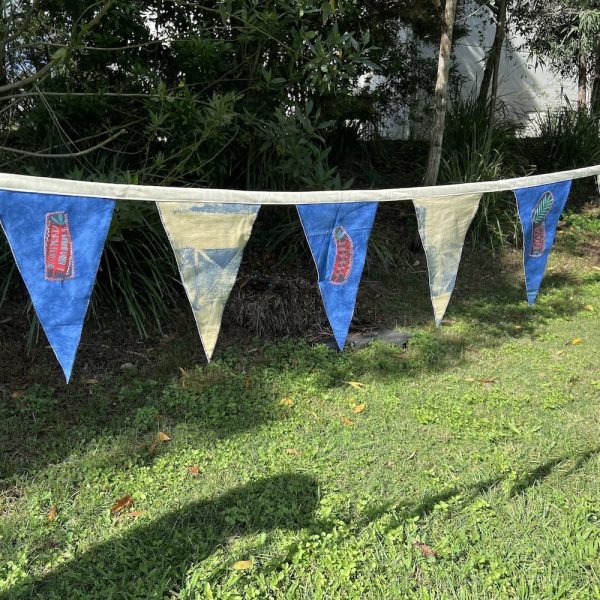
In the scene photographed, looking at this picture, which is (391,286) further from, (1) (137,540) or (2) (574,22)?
(2) (574,22)

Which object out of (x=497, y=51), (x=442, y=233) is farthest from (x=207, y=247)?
(x=497, y=51)

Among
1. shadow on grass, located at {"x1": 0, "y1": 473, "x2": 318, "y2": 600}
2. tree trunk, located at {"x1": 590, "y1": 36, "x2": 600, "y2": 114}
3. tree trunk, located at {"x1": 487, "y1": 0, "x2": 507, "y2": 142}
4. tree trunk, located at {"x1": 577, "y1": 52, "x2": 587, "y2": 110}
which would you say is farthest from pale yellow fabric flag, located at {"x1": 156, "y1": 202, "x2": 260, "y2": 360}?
tree trunk, located at {"x1": 590, "y1": 36, "x2": 600, "y2": 114}

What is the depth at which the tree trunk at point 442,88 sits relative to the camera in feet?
20.4

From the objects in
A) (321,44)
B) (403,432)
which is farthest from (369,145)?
(403,432)

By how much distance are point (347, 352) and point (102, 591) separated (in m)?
2.84

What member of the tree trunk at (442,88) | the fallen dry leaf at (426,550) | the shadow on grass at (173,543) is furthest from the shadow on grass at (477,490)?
the tree trunk at (442,88)

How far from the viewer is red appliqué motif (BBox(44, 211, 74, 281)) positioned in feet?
8.05

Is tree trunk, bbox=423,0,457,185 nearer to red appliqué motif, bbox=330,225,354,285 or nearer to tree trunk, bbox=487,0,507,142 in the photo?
tree trunk, bbox=487,0,507,142

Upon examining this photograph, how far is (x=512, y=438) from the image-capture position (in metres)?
3.97

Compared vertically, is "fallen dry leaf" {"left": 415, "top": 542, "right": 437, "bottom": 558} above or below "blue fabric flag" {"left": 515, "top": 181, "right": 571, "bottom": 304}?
below

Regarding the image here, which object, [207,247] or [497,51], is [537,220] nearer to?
[207,247]

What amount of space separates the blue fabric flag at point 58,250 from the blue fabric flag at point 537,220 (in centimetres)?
241

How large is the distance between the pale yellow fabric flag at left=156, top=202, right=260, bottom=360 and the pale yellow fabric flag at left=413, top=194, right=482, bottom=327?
3.26 feet

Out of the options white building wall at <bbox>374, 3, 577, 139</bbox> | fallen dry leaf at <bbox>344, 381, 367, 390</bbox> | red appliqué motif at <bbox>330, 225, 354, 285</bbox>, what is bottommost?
fallen dry leaf at <bbox>344, 381, 367, 390</bbox>
